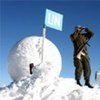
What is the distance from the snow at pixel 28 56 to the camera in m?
17.5

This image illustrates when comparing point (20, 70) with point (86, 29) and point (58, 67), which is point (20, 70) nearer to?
point (58, 67)

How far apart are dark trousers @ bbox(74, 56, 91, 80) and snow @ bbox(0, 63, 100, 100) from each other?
0.36m

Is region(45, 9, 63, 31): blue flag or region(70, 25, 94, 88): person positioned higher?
region(45, 9, 63, 31): blue flag

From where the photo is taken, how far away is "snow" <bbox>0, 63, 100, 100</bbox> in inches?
363

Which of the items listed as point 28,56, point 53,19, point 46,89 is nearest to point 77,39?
point 46,89

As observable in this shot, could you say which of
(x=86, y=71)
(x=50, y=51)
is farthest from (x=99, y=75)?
(x=50, y=51)

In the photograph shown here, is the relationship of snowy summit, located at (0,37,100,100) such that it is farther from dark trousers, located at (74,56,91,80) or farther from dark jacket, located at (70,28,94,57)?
dark jacket, located at (70,28,94,57)

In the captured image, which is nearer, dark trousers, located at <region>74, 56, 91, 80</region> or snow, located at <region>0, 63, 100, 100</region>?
snow, located at <region>0, 63, 100, 100</region>

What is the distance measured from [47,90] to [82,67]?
1800mm

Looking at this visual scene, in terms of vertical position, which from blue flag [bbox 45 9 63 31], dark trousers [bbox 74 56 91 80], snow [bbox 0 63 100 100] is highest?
blue flag [bbox 45 9 63 31]

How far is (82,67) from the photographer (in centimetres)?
1096

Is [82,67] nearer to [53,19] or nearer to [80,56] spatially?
[80,56]

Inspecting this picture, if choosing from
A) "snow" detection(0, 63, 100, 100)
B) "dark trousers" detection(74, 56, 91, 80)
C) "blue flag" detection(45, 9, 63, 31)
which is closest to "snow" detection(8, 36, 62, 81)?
"blue flag" detection(45, 9, 63, 31)

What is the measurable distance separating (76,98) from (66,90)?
99cm
